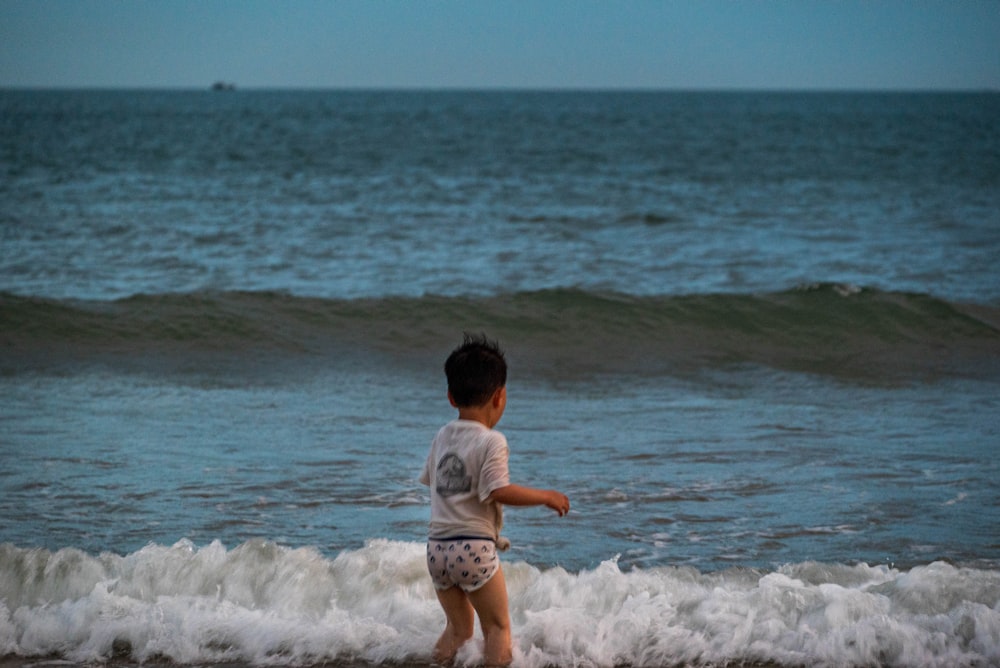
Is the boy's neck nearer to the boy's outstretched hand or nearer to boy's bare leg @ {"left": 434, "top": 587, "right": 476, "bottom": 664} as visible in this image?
the boy's outstretched hand

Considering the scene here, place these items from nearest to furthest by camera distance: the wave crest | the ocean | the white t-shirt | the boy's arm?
1. the boy's arm
2. the white t-shirt
3. the ocean
4. the wave crest

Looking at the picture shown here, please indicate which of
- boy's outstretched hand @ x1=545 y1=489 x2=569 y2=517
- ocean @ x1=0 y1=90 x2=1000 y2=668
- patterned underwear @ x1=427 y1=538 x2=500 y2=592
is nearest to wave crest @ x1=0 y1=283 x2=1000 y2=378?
ocean @ x1=0 y1=90 x2=1000 y2=668

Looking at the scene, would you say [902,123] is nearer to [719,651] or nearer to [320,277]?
[320,277]

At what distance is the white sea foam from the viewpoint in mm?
3670

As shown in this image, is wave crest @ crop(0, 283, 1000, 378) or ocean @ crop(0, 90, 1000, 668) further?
wave crest @ crop(0, 283, 1000, 378)

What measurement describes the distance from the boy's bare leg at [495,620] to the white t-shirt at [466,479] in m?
0.17

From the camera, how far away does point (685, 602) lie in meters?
3.94

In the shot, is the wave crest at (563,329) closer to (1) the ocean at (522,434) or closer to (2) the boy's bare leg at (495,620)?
(1) the ocean at (522,434)

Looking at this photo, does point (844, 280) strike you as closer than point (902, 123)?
Yes

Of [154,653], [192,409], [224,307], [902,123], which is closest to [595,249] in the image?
[224,307]

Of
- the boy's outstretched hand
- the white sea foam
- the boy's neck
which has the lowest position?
the white sea foam

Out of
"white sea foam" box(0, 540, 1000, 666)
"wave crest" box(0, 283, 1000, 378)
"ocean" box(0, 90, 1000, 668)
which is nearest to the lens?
"white sea foam" box(0, 540, 1000, 666)

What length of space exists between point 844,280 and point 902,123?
6699cm

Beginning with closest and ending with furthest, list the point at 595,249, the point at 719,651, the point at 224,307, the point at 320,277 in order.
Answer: the point at 719,651, the point at 224,307, the point at 320,277, the point at 595,249
